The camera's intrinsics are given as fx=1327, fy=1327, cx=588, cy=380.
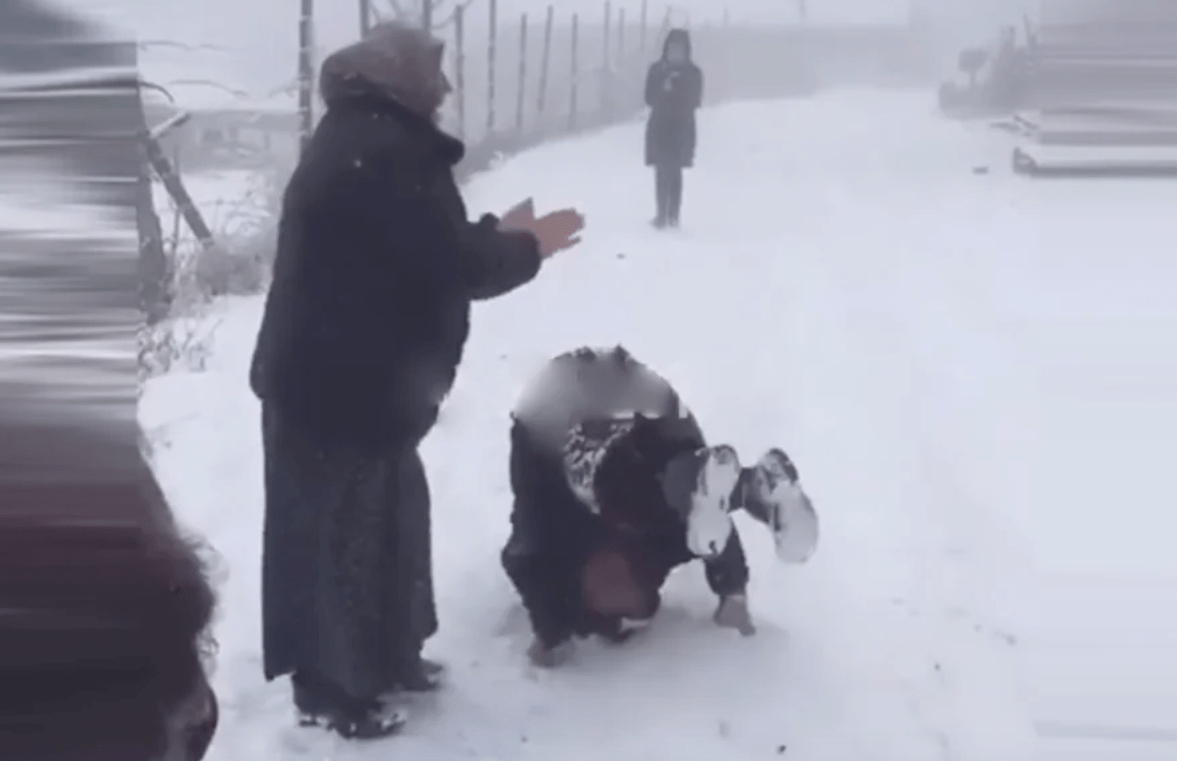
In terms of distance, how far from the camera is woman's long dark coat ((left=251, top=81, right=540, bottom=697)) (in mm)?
3193

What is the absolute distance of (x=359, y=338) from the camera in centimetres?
323

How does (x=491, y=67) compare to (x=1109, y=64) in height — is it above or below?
below

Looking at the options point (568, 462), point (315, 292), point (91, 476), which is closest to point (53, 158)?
point (91, 476)

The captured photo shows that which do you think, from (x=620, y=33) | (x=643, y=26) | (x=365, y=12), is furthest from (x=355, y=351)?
(x=643, y=26)

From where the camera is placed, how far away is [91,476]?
3.72 feet

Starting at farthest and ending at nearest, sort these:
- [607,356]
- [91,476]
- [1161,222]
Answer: [1161,222]
[607,356]
[91,476]

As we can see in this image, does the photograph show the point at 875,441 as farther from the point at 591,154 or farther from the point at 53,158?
the point at 591,154

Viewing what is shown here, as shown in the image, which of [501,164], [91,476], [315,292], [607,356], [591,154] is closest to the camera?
[91,476]

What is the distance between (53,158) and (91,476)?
0.28 m

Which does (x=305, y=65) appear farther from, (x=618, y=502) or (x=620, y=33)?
(x=620, y=33)

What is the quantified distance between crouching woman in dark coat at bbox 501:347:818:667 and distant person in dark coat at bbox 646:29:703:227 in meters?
7.69

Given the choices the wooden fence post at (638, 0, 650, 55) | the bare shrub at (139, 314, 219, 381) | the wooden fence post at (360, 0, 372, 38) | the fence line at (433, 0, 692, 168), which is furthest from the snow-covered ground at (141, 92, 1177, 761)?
the wooden fence post at (638, 0, 650, 55)

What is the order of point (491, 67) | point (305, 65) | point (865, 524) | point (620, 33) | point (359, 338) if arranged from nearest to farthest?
1. point (359, 338)
2. point (865, 524)
3. point (305, 65)
4. point (491, 67)
5. point (620, 33)

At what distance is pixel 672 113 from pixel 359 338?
8.61 m
